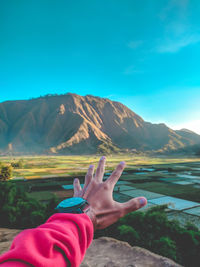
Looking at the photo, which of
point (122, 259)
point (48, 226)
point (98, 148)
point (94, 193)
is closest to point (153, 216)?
point (122, 259)

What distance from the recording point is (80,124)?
641ft

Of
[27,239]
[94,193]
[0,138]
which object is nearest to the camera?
[27,239]

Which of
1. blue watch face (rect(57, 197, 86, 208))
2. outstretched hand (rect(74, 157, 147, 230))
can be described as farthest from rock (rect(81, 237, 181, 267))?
blue watch face (rect(57, 197, 86, 208))

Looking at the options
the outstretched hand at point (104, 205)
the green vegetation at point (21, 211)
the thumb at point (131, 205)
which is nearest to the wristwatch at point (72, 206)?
the outstretched hand at point (104, 205)

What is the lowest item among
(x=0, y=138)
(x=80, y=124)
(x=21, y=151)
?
(x=21, y=151)

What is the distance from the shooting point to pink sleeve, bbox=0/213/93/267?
4.15 feet

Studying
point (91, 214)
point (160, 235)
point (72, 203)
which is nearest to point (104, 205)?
point (91, 214)

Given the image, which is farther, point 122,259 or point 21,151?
point 21,151

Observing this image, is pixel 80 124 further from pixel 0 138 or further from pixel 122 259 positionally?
pixel 122 259

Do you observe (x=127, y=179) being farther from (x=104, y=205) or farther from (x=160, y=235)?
(x=104, y=205)

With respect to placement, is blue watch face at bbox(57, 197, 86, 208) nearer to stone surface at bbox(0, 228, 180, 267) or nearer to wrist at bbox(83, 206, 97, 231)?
wrist at bbox(83, 206, 97, 231)

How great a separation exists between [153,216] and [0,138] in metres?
207

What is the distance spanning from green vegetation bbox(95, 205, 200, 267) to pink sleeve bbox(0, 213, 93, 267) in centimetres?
761

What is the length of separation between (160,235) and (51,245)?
905cm
